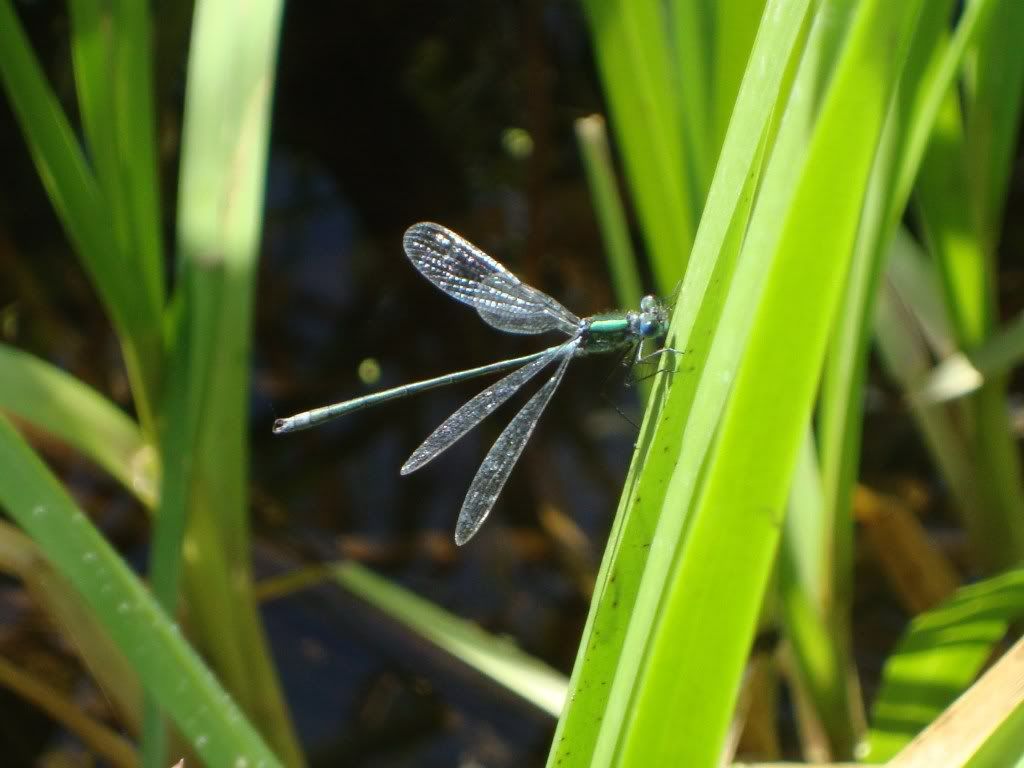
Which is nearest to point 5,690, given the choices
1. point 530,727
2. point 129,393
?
point 129,393

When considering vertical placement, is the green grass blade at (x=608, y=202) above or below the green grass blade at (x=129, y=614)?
above

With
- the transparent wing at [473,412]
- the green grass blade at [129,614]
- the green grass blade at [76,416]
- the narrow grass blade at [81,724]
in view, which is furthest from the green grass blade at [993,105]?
the narrow grass blade at [81,724]

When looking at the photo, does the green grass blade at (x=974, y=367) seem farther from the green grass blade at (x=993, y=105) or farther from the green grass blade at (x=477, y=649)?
the green grass blade at (x=477, y=649)

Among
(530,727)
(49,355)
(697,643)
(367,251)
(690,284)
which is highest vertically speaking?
(690,284)

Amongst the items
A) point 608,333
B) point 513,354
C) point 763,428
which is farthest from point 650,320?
point 513,354

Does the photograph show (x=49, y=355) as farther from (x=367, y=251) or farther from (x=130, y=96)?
(x=130, y=96)

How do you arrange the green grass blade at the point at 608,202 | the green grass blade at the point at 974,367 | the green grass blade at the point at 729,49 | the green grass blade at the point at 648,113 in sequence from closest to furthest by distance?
1. the green grass blade at the point at 729,49
2. the green grass blade at the point at 648,113
3. the green grass blade at the point at 608,202
4. the green grass blade at the point at 974,367

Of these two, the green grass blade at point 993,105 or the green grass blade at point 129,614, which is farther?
the green grass blade at point 993,105
